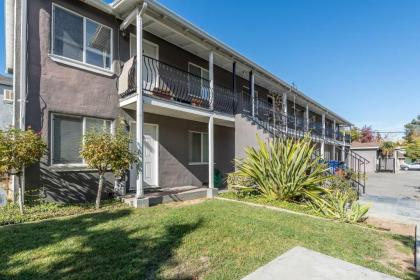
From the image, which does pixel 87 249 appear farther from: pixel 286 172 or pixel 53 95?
pixel 286 172

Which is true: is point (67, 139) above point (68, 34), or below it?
below

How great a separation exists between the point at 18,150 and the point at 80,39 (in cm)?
414

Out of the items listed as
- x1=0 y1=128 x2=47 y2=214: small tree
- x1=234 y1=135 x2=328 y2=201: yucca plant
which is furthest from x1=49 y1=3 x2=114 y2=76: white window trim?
x1=234 y1=135 x2=328 y2=201: yucca plant

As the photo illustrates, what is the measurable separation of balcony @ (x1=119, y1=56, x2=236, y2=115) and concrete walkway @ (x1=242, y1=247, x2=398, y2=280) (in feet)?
22.0

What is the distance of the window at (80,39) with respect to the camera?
7.46 metres

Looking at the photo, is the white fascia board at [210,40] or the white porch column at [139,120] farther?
the white fascia board at [210,40]

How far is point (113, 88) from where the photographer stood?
8602 mm

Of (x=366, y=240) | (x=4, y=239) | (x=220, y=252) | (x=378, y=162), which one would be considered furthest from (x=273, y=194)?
(x=378, y=162)

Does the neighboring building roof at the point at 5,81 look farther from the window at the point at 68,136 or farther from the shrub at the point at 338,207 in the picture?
the shrub at the point at 338,207

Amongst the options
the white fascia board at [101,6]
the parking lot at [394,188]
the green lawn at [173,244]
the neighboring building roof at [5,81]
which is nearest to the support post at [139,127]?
the green lawn at [173,244]

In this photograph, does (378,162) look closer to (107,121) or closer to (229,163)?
(229,163)

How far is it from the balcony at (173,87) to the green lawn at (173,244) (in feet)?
15.3

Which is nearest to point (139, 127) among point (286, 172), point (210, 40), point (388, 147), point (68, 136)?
point (68, 136)

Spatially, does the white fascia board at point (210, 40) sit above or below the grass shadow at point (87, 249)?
above
